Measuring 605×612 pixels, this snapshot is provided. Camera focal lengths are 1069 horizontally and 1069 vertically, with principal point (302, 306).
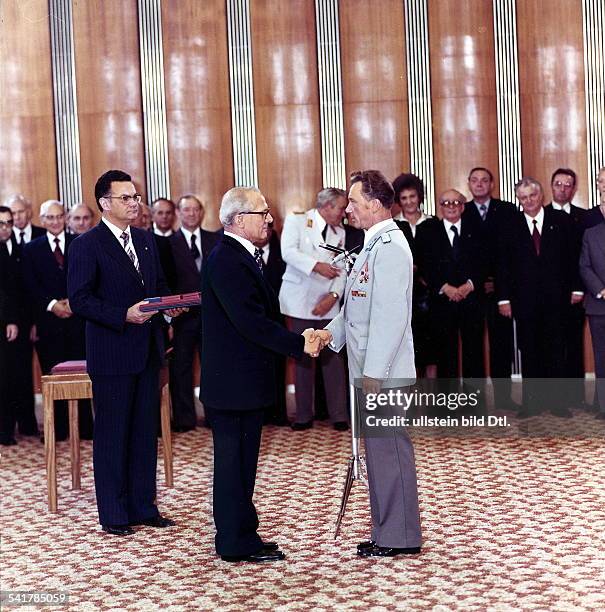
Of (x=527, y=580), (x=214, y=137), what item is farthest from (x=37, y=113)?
(x=527, y=580)

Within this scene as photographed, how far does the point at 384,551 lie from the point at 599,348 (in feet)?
11.8

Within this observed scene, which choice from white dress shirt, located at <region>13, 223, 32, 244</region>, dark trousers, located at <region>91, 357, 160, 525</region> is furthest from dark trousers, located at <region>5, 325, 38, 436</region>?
dark trousers, located at <region>91, 357, 160, 525</region>

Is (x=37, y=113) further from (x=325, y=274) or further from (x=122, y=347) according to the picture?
(x=122, y=347)

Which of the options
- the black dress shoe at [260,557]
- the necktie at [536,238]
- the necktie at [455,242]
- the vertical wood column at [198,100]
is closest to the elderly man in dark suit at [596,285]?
the necktie at [536,238]

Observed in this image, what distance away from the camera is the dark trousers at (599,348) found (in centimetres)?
758

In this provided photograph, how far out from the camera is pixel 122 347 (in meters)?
5.18

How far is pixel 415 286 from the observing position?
7750 mm

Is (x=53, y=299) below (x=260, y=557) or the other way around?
the other way around

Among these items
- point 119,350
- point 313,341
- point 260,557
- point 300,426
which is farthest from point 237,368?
point 300,426

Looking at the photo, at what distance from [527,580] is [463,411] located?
3895 millimetres

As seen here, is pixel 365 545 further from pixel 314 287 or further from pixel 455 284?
pixel 455 284

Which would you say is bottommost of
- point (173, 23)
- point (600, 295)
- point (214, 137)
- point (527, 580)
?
point (527, 580)

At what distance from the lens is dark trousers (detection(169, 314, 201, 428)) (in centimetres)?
785

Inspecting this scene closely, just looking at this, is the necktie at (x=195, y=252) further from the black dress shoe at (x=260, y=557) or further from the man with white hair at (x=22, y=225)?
the black dress shoe at (x=260, y=557)
